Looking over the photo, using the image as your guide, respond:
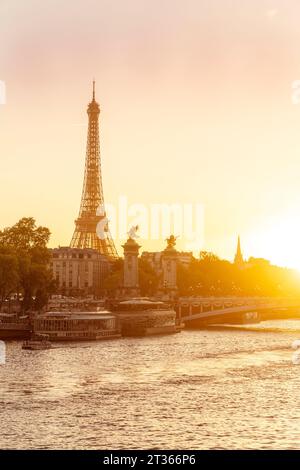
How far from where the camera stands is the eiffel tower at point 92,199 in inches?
5497

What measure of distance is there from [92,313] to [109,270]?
268 ft

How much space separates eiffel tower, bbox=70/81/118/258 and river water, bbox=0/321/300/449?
79108 millimetres

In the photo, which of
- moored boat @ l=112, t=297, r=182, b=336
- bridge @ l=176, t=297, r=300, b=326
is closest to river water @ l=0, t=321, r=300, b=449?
moored boat @ l=112, t=297, r=182, b=336

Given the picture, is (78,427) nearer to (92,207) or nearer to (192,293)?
(192,293)

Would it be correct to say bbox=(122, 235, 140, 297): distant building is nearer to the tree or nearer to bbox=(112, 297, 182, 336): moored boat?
bbox=(112, 297, 182, 336): moored boat

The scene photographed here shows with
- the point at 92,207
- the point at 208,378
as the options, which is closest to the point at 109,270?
the point at 92,207

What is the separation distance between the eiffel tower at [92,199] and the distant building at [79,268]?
226cm

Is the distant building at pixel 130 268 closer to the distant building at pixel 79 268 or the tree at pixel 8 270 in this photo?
the tree at pixel 8 270

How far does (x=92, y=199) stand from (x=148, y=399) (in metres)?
105

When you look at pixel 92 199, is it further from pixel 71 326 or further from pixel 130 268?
pixel 71 326

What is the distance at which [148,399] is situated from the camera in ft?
131

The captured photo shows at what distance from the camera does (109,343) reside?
227ft

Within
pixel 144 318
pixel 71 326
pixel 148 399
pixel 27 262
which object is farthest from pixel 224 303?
pixel 148 399

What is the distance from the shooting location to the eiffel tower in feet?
458
